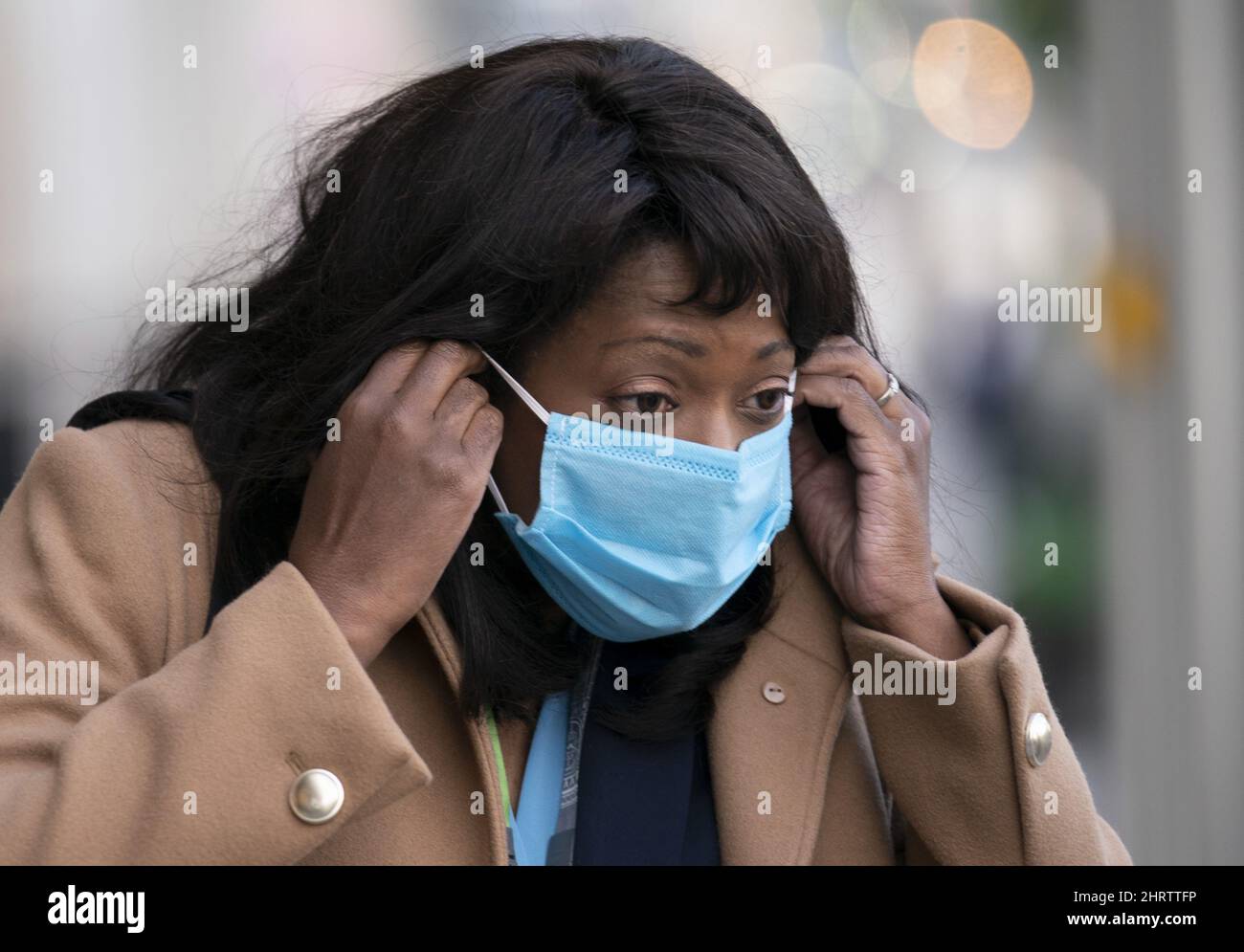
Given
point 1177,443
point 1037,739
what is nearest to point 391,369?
point 1037,739

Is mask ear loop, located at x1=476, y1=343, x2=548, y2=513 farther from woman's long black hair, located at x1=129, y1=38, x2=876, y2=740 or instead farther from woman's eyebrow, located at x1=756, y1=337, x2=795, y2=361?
woman's eyebrow, located at x1=756, y1=337, x2=795, y2=361

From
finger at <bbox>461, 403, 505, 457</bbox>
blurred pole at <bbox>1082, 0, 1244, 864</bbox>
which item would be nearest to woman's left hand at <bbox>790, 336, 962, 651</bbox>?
finger at <bbox>461, 403, 505, 457</bbox>

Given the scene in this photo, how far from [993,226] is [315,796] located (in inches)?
171

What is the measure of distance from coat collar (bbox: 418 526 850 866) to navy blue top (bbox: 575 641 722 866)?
0.04 metres

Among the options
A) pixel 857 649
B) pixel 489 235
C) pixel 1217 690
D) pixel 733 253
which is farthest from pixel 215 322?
pixel 1217 690

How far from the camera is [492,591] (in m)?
2.37

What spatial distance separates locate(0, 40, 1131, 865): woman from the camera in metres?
2.08

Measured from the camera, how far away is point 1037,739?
7.67 ft

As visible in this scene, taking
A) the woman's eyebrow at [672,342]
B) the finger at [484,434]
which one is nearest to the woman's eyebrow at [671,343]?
the woman's eyebrow at [672,342]

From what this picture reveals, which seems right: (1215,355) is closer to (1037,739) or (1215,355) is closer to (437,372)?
(1037,739)

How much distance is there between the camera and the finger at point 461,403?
83.9 inches

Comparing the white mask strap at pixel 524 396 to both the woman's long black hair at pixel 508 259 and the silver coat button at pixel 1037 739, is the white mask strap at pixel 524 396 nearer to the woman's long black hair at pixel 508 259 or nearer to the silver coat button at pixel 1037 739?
the woman's long black hair at pixel 508 259

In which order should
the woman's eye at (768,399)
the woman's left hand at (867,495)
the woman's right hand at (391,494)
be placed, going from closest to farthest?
the woman's right hand at (391,494) → the woman's eye at (768,399) → the woman's left hand at (867,495)

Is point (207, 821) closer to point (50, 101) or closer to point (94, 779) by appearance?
point (94, 779)
